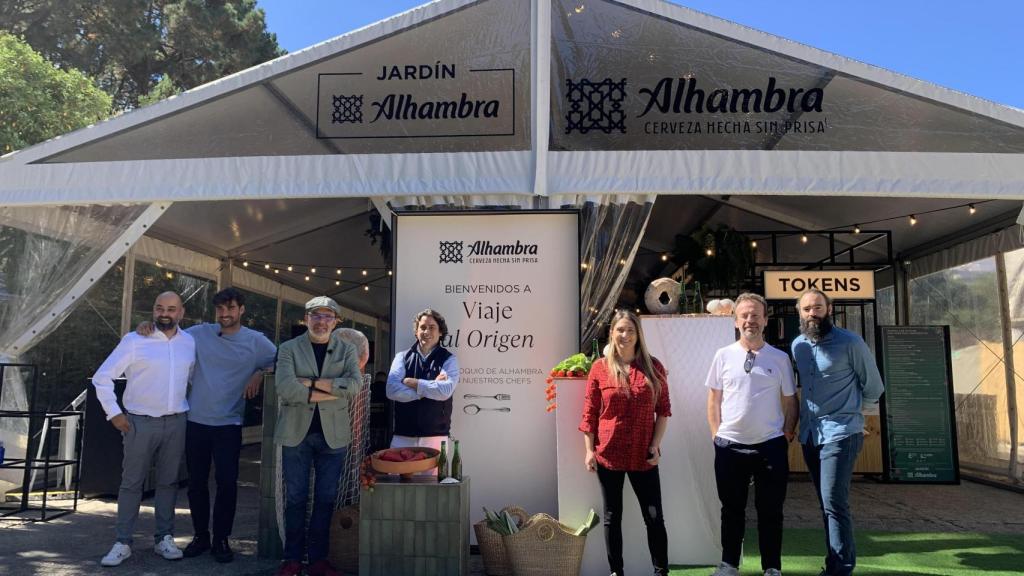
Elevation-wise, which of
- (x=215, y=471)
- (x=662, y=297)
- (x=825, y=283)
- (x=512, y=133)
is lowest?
(x=215, y=471)

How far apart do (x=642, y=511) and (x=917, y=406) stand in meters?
4.80

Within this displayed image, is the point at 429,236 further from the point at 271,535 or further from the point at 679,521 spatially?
the point at 679,521

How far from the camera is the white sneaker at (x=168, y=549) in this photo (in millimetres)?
3877

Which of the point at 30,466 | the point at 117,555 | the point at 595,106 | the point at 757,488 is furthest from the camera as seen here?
the point at 30,466

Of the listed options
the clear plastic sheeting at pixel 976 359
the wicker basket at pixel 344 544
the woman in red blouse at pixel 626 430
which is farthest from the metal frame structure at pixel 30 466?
the clear plastic sheeting at pixel 976 359

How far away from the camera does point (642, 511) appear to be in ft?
11.4

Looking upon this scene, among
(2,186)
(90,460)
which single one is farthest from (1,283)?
(90,460)

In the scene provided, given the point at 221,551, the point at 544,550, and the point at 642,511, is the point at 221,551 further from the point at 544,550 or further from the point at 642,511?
the point at 642,511

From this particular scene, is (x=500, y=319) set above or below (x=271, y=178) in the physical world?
below

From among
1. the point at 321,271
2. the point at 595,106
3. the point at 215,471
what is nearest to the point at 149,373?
the point at 215,471

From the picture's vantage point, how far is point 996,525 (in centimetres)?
504

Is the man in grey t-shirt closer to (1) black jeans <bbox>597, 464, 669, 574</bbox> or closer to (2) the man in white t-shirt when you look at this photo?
(1) black jeans <bbox>597, 464, 669, 574</bbox>

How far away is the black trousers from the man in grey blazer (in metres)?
0.52

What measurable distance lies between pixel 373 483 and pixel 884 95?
397 centimetres
